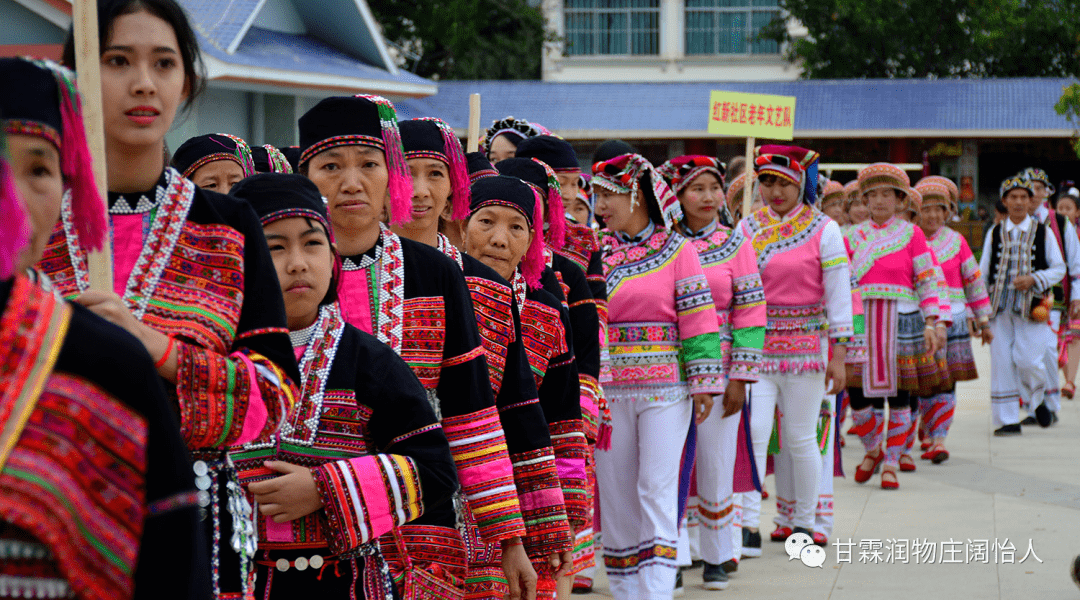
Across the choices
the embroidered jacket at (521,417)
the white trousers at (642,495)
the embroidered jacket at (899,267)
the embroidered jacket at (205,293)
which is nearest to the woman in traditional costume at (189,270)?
the embroidered jacket at (205,293)

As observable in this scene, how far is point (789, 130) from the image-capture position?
8633mm

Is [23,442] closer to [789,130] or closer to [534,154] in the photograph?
[534,154]

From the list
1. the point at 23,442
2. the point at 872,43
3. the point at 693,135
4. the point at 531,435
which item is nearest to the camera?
the point at 23,442

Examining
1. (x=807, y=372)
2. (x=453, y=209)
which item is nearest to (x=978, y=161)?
(x=807, y=372)

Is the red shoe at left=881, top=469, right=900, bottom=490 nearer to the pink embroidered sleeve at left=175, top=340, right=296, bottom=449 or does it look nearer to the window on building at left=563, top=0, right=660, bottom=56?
the pink embroidered sleeve at left=175, top=340, right=296, bottom=449

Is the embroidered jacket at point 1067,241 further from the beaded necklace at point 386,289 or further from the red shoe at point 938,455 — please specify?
the beaded necklace at point 386,289

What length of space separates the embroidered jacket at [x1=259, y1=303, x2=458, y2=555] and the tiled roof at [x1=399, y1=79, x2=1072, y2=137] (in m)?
22.8

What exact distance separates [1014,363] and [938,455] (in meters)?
2.09

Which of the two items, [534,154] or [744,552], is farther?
[744,552]

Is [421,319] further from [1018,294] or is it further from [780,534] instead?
[1018,294]

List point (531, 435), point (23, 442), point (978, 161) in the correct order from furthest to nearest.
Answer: point (978, 161) → point (531, 435) → point (23, 442)

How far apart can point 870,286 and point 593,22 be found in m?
31.4

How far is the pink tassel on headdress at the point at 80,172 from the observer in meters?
1.53

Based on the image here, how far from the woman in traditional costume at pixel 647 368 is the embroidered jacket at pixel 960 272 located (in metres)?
5.09
